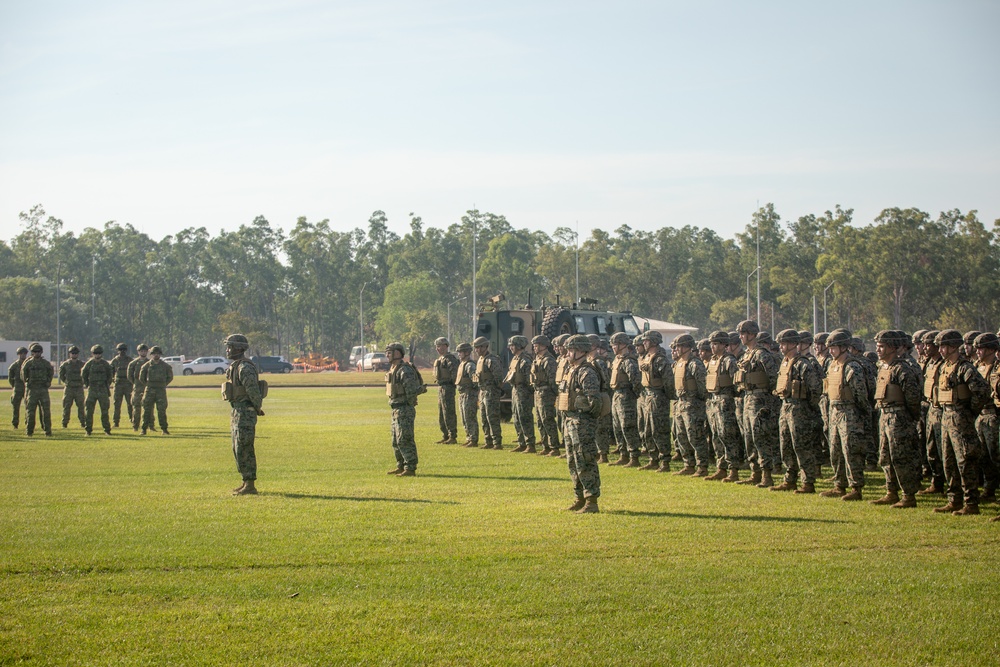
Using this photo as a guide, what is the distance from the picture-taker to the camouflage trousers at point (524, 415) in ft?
70.3

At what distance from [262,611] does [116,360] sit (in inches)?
822

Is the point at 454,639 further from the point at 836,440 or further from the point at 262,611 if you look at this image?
the point at 836,440

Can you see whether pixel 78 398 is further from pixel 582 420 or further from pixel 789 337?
pixel 789 337

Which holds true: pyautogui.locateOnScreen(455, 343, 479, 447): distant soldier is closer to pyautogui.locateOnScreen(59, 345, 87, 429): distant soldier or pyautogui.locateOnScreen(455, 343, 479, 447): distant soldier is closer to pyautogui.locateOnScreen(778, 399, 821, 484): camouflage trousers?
pyautogui.locateOnScreen(778, 399, 821, 484): camouflage trousers

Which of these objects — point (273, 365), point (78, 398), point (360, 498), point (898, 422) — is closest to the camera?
point (898, 422)

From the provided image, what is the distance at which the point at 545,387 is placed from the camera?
65.5ft

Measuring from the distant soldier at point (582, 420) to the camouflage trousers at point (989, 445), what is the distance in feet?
15.0

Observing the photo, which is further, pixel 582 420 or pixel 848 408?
pixel 848 408

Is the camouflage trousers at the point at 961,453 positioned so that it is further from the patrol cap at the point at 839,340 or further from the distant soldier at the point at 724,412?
the distant soldier at the point at 724,412

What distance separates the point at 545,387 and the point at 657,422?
311cm

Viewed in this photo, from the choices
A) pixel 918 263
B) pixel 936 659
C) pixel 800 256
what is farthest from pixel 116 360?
pixel 800 256

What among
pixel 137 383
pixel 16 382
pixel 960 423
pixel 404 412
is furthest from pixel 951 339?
pixel 16 382

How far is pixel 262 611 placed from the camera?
802 cm

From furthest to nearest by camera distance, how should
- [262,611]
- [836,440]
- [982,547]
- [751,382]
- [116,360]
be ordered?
[116,360] → [751,382] → [836,440] → [982,547] → [262,611]
